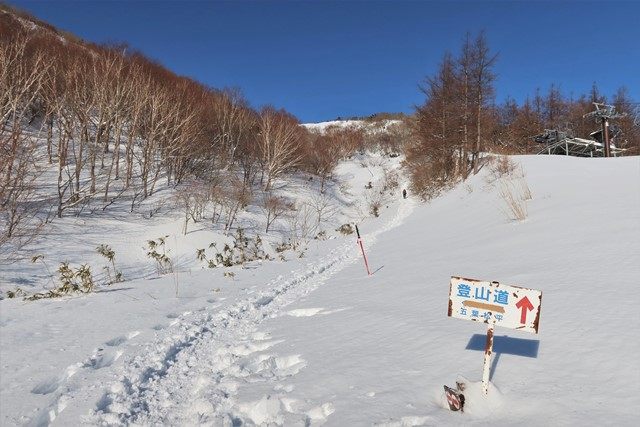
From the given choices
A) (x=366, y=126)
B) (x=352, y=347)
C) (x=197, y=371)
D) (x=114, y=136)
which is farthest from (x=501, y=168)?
(x=366, y=126)

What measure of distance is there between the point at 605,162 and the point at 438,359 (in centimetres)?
1524

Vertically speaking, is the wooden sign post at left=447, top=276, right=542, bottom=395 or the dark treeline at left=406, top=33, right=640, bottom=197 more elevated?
the dark treeline at left=406, top=33, right=640, bottom=197

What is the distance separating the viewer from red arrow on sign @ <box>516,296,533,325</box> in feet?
8.32

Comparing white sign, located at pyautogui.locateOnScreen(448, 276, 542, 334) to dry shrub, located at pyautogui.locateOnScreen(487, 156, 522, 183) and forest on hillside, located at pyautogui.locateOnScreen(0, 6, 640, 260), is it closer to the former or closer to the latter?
forest on hillside, located at pyautogui.locateOnScreen(0, 6, 640, 260)

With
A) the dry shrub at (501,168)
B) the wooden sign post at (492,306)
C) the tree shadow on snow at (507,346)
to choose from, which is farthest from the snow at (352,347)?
the dry shrub at (501,168)

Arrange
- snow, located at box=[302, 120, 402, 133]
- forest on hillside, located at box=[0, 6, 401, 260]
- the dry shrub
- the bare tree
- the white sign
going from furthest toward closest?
snow, located at box=[302, 120, 402, 133], the bare tree, the dry shrub, forest on hillside, located at box=[0, 6, 401, 260], the white sign

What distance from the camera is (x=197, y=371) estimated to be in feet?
13.5

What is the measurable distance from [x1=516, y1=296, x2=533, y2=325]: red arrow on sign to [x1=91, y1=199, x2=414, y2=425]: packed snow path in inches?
62.6

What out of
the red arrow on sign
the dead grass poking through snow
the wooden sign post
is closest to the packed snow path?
the wooden sign post

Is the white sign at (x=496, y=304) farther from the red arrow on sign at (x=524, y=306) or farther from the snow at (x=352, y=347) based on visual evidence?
the snow at (x=352, y=347)

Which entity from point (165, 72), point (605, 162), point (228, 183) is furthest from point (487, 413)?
point (165, 72)

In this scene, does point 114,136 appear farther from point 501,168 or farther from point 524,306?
point 524,306

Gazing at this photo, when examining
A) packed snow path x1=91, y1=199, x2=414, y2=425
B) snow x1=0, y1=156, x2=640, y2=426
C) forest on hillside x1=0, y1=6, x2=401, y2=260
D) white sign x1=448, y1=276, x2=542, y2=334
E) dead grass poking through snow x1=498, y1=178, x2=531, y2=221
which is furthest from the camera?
forest on hillside x1=0, y1=6, x2=401, y2=260

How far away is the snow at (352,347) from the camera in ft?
8.86
